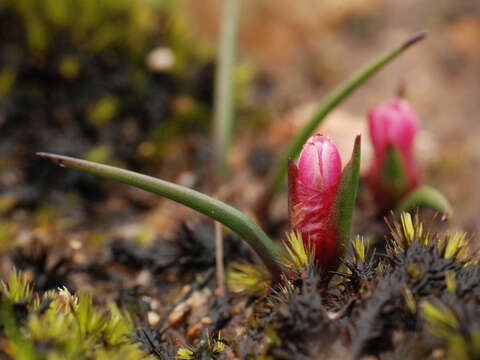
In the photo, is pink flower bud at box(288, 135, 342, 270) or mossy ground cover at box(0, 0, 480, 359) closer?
mossy ground cover at box(0, 0, 480, 359)

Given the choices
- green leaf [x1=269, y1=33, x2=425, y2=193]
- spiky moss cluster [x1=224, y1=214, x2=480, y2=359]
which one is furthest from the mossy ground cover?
green leaf [x1=269, y1=33, x2=425, y2=193]

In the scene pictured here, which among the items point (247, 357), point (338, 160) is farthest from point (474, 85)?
point (247, 357)

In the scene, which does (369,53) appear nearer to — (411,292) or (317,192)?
(317,192)

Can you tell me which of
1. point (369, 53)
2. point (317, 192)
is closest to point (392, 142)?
point (317, 192)

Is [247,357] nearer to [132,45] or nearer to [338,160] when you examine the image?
[338,160]

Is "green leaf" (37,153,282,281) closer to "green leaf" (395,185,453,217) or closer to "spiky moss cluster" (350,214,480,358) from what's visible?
"spiky moss cluster" (350,214,480,358)

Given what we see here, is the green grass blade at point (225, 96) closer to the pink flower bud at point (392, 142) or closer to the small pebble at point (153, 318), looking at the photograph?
the pink flower bud at point (392, 142)
